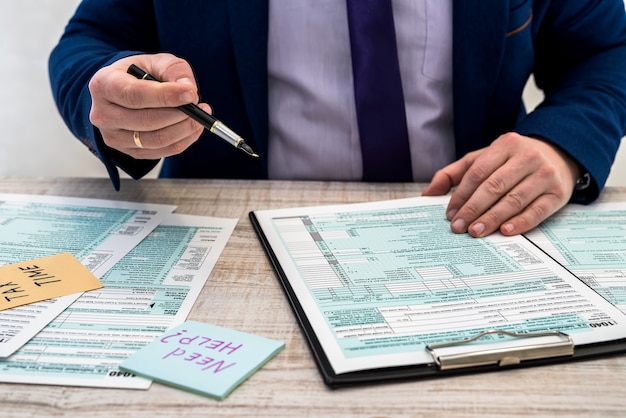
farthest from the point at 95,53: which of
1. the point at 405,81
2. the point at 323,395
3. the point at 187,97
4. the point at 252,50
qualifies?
the point at 323,395

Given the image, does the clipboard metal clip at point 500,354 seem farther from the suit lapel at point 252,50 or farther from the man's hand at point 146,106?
the suit lapel at point 252,50

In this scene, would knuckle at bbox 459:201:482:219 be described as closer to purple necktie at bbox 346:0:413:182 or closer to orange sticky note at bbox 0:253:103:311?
purple necktie at bbox 346:0:413:182

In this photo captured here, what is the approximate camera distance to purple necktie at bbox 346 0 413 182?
951 mm

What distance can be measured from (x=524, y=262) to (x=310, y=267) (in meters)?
0.21

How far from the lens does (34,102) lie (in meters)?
1.68

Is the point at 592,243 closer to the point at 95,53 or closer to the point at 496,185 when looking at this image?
the point at 496,185

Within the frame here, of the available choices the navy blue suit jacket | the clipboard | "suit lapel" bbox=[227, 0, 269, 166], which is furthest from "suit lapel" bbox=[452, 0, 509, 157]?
the clipboard

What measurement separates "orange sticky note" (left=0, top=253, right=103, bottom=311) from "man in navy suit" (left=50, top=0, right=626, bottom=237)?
18 centimetres

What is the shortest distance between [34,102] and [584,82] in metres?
1.26

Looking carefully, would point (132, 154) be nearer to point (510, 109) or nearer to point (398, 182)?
point (398, 182)

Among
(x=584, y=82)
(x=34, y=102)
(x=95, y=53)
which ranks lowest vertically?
(x=34, y=102)

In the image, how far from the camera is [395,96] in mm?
992

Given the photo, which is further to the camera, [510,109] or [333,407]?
[510,109]

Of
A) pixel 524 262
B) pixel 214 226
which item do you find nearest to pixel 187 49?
pixel 214 226
